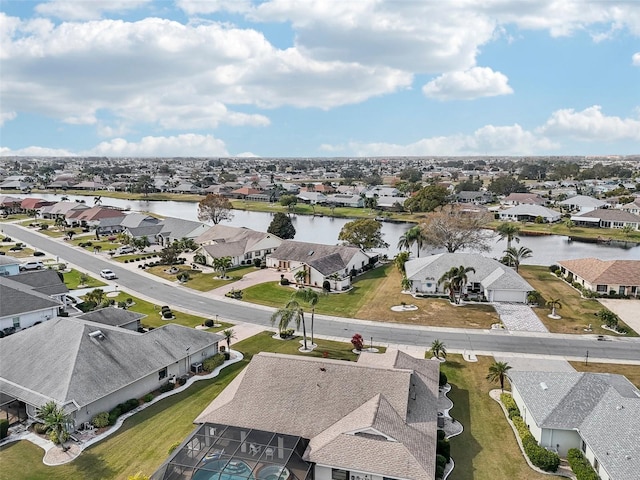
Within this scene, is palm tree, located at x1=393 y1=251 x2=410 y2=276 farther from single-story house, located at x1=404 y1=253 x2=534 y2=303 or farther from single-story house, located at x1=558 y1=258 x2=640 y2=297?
single-story house, located at x1=558 y1=258 x2=640 y2=297

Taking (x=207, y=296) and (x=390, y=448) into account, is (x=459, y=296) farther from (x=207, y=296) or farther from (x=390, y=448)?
(x=390, y=448)

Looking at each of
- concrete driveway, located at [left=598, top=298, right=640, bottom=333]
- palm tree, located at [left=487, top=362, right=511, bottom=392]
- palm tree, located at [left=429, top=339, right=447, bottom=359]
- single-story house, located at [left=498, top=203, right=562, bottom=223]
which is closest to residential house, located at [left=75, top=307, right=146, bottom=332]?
palm tree, located at [left=429, top=339, right=447, bottom=359]

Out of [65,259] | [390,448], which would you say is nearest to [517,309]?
[390,448]

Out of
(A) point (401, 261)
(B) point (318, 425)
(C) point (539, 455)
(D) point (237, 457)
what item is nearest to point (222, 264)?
(A) point (401, 261)

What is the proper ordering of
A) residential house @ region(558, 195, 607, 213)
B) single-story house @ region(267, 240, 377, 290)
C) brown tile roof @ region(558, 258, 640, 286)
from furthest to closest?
residential house @ region(558, 195, 607, 213), single-story house @ region(267, 240, 377, 290), brown tile roof @ region(558, 258, 640, 286)

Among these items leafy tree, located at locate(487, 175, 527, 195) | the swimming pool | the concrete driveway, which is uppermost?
leafy tree, located at locate(487, 175, 527, 195)

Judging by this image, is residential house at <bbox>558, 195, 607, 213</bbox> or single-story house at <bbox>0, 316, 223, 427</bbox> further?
residential house at <bbox>558, 195, 607, 213</bbox>

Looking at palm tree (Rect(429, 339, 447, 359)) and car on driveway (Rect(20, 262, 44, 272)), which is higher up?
car on driveway (Rect(20, 262, 44, 272))

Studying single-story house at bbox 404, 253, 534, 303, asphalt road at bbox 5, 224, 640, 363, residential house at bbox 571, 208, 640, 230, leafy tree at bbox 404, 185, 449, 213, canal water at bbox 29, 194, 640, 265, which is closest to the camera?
asphalt road at bbox 5, 224, 640, 363

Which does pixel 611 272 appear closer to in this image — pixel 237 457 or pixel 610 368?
pixel 610 368
